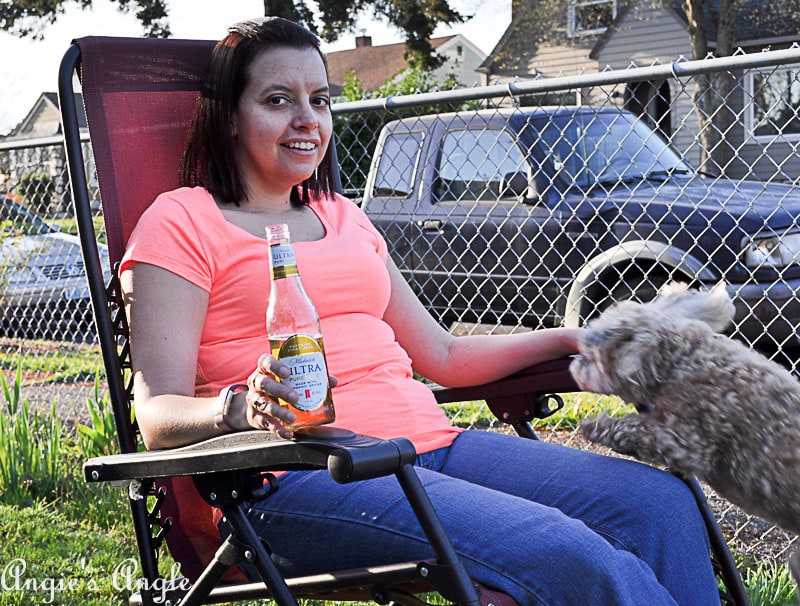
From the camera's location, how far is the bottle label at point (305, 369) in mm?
1664

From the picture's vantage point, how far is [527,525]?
67.6 inches

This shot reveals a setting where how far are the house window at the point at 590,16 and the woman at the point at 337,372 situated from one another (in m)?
19.9

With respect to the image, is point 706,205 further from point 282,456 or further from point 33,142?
point 282,456

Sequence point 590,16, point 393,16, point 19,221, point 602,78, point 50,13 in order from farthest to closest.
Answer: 1. point 590,16
2. point 393,16
3. point 50,13
4. point 19,221
5. point 602,78

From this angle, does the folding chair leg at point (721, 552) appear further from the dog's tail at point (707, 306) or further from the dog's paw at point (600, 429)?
Result: the dog's tail at point (707, 306)

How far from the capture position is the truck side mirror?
6094 millimetres

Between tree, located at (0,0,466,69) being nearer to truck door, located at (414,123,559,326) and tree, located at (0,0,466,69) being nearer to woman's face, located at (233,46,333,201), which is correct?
truck door, located at (414,123,559,326)

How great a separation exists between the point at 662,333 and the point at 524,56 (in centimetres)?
2164

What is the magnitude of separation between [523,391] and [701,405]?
509mm

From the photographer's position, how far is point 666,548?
1.93m

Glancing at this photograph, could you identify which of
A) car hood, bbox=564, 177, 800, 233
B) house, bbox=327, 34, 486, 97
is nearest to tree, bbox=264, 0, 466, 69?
car hood, bbox=564, 177, 800, 233

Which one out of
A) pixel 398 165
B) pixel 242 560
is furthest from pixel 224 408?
pixel 398 165

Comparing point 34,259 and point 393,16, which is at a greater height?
point 393,16

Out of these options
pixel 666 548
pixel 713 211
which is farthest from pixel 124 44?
pixel 713 211
